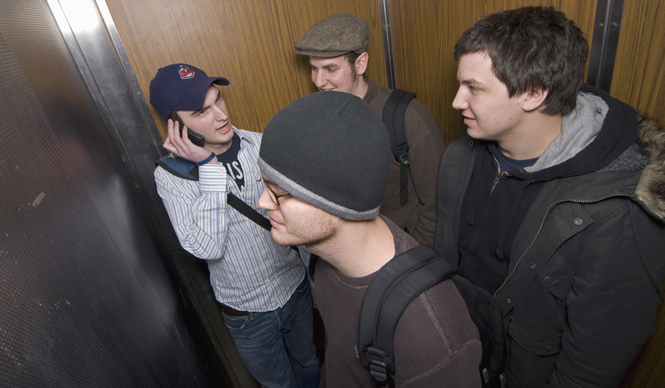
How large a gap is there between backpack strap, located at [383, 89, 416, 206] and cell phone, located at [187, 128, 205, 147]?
946mm

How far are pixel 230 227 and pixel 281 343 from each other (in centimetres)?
78

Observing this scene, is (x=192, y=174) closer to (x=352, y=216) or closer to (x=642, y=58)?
(x=352, y=216)

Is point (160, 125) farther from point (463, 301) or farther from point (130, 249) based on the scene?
point (463, 301)

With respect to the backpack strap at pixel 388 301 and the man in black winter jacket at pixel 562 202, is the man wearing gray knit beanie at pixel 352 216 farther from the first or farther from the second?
the man in black winter jacket at pixel 562 202

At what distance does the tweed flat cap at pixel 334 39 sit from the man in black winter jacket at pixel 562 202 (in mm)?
701

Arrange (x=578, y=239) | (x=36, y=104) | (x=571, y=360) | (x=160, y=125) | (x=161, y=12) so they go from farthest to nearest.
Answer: (x=160, y=125)
(x=161, y=12)
(x=571, y=360)
(x=578, y=239)
(x=36, y=104)

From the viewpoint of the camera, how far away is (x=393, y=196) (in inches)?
77.1

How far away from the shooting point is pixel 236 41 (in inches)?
74.6

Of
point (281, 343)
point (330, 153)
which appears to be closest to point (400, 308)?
point (330, 153)

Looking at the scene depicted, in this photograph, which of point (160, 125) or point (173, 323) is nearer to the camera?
point (173, 323)

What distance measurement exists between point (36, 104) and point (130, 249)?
0.53 m

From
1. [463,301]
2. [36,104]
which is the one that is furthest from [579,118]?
[36,104]

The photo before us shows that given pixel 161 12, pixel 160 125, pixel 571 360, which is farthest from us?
pixel 160 125

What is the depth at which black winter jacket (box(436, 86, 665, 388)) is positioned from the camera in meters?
1.02
